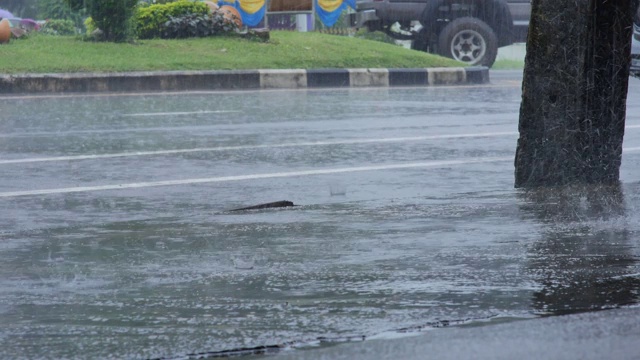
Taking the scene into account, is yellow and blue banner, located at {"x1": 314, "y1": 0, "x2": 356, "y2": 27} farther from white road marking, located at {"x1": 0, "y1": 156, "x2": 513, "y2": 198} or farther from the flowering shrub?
white road marking, located at {"x1": 0, "y1": 156, "x2": 513, "y2": 198}

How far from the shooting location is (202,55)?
676 inches

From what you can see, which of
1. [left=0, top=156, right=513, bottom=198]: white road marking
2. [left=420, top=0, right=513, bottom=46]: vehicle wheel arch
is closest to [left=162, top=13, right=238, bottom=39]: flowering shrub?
[left=420, top=0, right=513, bottom=46]: vehicle wheel arch

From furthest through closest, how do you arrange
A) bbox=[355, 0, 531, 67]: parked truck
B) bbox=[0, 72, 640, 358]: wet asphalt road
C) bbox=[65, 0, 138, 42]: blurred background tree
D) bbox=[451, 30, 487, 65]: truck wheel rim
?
bbox=[451, 30, 487, 65]: truck wheel rim
bbox=[355, 0, 531, 67]: parked truck
bbox=[65, 0, 138, 42]: blurred background tree
bbox=[0, 72, 640, 358]: wet asphalt road

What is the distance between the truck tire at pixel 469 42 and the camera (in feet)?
65.4

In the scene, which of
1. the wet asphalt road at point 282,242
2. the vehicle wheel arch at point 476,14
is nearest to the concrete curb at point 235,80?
the vehicle wheel arch at point 476,14

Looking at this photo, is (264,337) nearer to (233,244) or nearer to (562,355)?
(562,355)

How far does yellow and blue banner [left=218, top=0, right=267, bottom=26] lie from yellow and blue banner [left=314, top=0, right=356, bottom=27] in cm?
222

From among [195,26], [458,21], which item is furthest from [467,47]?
[195,26]

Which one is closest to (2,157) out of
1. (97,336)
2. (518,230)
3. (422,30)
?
(518,230)

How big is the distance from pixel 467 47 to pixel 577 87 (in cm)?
1452

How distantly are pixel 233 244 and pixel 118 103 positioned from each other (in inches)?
349

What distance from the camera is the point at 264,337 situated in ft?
10.6

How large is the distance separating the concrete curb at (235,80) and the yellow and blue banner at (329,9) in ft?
43.1

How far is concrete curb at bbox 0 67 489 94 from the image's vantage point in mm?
15031
